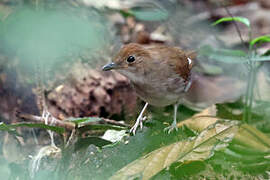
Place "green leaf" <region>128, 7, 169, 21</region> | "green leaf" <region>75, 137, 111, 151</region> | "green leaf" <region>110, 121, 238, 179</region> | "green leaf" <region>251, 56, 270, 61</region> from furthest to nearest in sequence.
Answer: "green leaf" <region>128, 7, 169, 21</region>
"green leaf" <region>251, 56, 270, 61</region>
"green leaf" <region>75, 137, 111, 151</region>
"green leaf" <region>110, 121, 238, 179</region>

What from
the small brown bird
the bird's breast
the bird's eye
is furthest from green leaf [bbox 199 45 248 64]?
the bird's eye

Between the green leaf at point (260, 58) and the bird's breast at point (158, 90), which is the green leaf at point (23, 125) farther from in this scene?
the green leaf at point (260, 58)

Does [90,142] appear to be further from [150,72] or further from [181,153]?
[150,72]

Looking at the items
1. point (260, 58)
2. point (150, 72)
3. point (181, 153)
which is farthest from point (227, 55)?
point (181, 153)

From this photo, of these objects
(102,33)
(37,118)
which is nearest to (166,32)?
(102,33)

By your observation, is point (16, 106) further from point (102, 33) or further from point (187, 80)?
point (187, 80)

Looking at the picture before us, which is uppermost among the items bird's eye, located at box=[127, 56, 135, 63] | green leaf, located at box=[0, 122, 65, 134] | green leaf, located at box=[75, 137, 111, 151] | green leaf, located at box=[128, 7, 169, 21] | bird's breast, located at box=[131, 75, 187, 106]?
green leaf, located at box=[128, 7, 169, 21]

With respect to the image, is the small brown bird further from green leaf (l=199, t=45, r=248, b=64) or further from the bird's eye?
green leaf (l=199, t=45, r=248, b=64)
